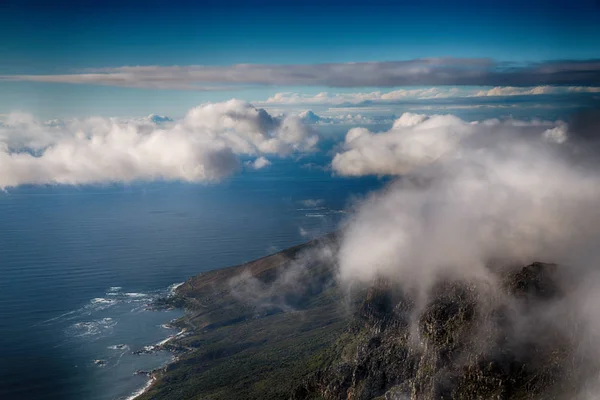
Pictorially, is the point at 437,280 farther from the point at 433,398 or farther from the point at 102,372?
the point at 102,372

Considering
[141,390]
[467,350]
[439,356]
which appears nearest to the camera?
[467,350]

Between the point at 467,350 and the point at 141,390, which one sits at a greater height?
the point at 467,350

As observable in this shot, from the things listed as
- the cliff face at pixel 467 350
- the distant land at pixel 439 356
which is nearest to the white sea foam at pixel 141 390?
the distant land at pixel 439 356

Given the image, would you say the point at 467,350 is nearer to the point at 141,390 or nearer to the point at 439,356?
the point at 439,356

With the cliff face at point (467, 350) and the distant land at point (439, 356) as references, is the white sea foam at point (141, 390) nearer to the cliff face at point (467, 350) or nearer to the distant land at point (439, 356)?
the distant land at point (439, 356)

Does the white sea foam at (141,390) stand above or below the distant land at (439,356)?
below

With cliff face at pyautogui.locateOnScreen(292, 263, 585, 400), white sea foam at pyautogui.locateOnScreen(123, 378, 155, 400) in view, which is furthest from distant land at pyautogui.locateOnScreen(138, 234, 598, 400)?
white sea foam at pyautogui.locateOnScreen(123, 378, 155, 400)

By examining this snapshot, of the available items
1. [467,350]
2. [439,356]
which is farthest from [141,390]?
[467,350]

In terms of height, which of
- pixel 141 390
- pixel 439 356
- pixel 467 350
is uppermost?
pixel 467 350

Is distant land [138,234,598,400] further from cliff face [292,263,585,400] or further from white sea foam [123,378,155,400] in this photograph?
white sea foam [123,378,155,400]
